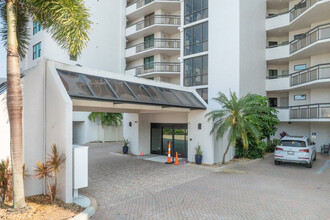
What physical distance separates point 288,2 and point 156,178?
799 inches

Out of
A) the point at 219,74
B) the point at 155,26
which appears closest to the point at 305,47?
the point at 219,74

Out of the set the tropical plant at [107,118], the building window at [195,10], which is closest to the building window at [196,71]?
the building window at [195,10]

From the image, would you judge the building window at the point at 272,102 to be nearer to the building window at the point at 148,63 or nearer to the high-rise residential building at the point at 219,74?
the high-rise residential building at the point at 219,74

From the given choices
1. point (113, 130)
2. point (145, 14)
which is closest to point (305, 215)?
point (113, 130)

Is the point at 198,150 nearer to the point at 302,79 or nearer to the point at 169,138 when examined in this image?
the point at 169,138

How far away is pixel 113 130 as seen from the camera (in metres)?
28.3

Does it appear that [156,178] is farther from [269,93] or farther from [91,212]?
[269,93]

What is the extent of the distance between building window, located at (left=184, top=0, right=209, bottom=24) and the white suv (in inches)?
487

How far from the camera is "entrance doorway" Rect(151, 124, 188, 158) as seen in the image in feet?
51.6

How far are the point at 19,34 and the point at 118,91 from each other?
4.02 metres

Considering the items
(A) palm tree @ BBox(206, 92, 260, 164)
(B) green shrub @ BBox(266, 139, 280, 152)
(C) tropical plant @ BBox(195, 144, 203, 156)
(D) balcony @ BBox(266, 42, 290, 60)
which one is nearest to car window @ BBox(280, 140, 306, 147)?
(A) palm tree @ BBox(206, 92, 260, 164)

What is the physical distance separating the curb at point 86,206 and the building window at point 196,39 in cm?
1550

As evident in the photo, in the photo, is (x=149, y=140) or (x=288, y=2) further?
(x=288, y=2)

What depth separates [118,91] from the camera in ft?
30.9
